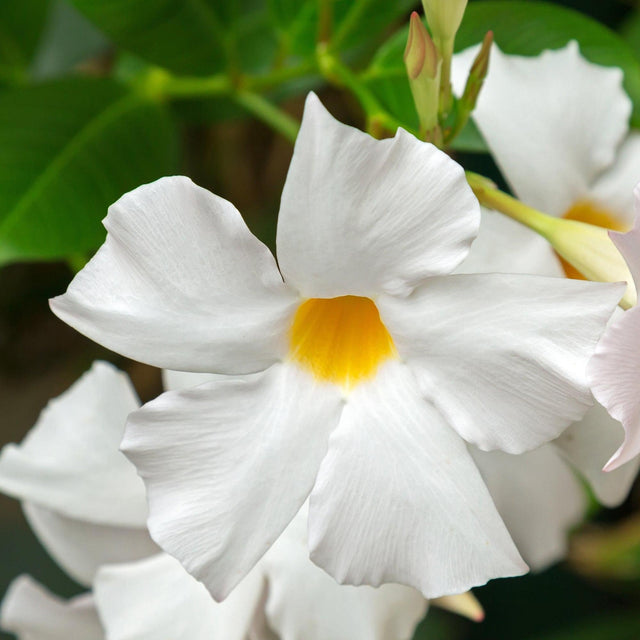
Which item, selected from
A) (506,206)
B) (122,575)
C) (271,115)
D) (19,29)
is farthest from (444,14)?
(19,29)

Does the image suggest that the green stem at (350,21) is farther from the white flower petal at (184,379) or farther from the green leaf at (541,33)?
the white flower petal at (184,379)

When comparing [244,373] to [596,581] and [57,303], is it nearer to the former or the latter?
[57,303]

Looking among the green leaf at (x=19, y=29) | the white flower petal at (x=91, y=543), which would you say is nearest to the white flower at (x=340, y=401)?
the white flower petal at (x=91, y=543)

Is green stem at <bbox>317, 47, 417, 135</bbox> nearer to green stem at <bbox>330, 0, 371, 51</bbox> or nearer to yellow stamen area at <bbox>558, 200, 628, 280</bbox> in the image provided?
green stem at <bbox>330, 0, 371, 51</bbox>

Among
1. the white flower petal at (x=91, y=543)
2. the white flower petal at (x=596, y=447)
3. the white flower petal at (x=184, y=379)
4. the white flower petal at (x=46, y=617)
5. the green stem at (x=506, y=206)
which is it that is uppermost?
the green stem at (x=506, y=206)

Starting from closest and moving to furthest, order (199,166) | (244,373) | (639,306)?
(639,306), (244,373), (199,166)

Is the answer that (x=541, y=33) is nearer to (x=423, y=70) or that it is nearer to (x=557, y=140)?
(x=557, y=140)

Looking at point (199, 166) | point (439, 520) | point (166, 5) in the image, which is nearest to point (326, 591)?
point (439, 520)

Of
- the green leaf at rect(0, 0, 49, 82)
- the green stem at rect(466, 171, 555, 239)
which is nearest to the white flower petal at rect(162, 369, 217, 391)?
the green stem at rect(466, 171, 555, 239)
